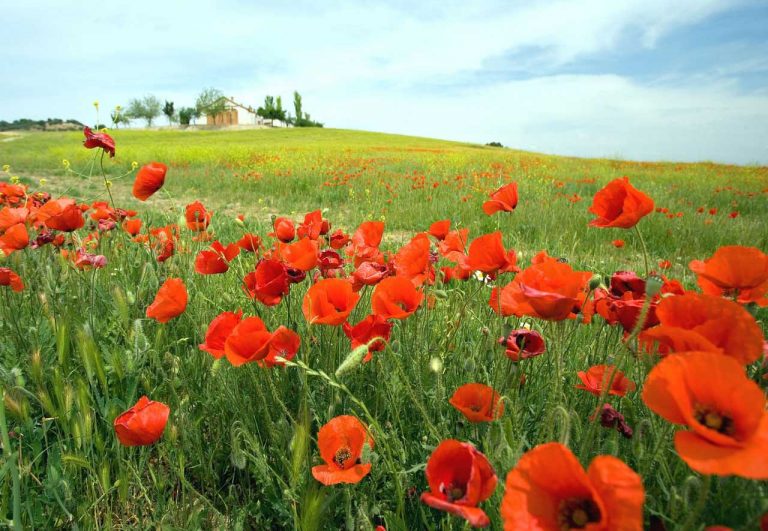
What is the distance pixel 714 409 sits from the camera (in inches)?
25.8

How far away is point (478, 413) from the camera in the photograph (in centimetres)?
104

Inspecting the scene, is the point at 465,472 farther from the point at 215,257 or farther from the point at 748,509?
the point at 215,257

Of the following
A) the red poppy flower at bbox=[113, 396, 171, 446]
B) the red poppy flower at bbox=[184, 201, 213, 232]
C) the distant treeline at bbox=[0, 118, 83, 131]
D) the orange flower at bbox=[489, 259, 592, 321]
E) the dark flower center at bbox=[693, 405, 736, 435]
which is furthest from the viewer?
the distant treeline at bbox=[0, 118, 83, 131]

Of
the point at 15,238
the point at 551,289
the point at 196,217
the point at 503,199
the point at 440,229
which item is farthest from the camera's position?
the point at 196,217

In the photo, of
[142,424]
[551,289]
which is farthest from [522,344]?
[142,424]

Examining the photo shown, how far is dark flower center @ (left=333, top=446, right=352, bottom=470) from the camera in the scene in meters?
1.06

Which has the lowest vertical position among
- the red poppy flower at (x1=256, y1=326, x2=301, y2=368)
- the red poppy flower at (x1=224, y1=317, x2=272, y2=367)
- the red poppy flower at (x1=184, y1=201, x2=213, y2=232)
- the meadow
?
the meadow

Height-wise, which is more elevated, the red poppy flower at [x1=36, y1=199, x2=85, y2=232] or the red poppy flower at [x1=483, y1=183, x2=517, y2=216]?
the red poppy flower at [x1=483, y1=183, x2=517, y2=216]

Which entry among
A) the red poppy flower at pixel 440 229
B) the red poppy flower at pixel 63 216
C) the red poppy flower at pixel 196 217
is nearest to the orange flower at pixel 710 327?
the red poppy flower at pixel 440 229

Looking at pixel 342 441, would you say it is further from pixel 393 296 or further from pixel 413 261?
pixel 413 261

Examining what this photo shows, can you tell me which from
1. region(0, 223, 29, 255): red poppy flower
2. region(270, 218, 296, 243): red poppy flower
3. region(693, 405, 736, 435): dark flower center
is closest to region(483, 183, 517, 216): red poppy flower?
region(270, 218, 296, 243): red poppy flower

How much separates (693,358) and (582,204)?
7.73 metres

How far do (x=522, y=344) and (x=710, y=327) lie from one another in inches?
18.6

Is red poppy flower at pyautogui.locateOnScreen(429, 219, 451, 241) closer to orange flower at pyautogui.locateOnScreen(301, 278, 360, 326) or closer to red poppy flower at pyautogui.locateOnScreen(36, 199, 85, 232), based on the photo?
orange flower at pyautogui.locateOnScreen(301, 278, 360, 326)
